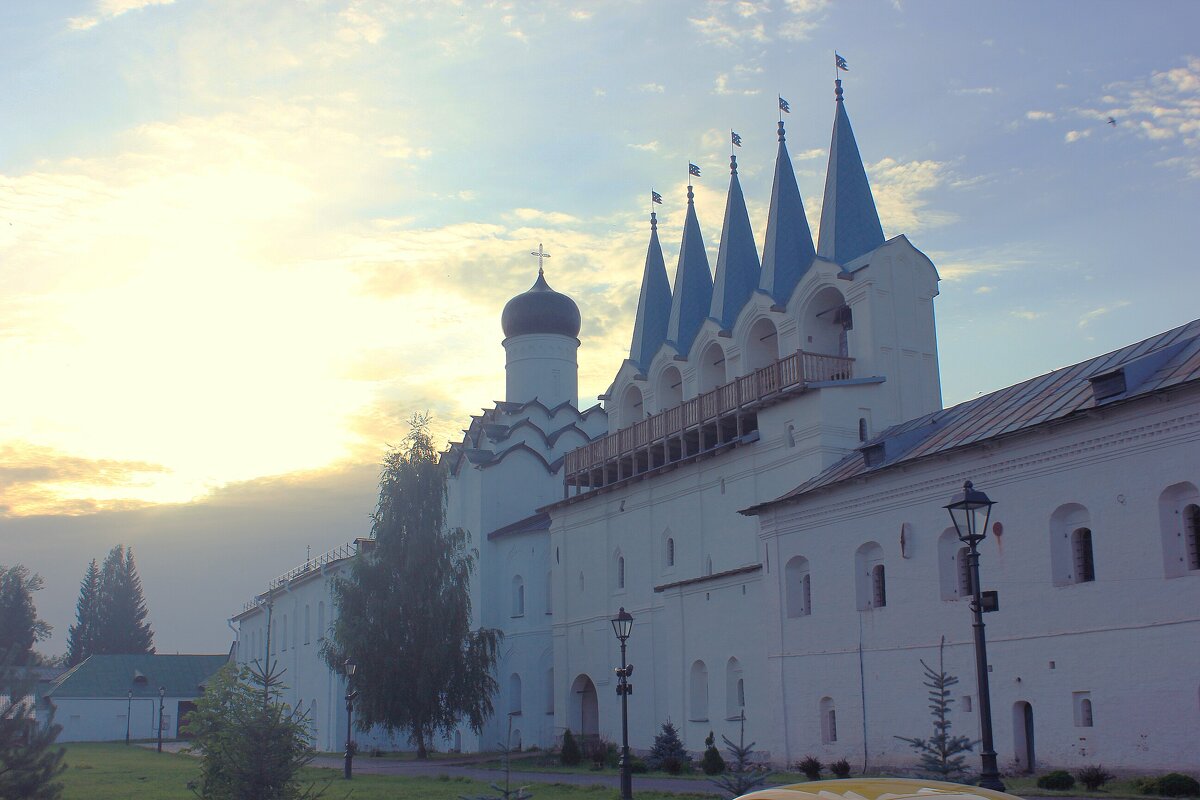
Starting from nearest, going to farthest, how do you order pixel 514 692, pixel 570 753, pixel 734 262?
pixel 570 753, pixel 734 262, pixel 514 692

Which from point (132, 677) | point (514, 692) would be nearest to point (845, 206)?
point (514, 692)

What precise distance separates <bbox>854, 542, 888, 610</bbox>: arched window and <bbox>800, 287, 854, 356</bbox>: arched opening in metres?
7.74

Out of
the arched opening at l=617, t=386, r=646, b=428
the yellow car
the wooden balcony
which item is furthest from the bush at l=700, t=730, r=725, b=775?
the yellow car

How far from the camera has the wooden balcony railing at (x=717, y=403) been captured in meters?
27.5

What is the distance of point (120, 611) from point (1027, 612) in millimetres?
84767

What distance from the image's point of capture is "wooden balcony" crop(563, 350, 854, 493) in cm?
2767

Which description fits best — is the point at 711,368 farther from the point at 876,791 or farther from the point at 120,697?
the point at 120,697

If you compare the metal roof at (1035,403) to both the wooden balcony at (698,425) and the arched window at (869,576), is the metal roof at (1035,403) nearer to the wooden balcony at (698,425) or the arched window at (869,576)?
the arched window at (869,576)

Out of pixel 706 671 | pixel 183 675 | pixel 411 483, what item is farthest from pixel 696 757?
pixel 183 675

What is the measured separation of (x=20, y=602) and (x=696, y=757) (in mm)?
71373

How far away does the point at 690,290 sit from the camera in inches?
1479

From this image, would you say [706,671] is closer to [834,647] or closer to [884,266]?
[834,647]

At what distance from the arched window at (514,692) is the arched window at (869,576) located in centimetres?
1892

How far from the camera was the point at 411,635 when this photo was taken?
3425cm
